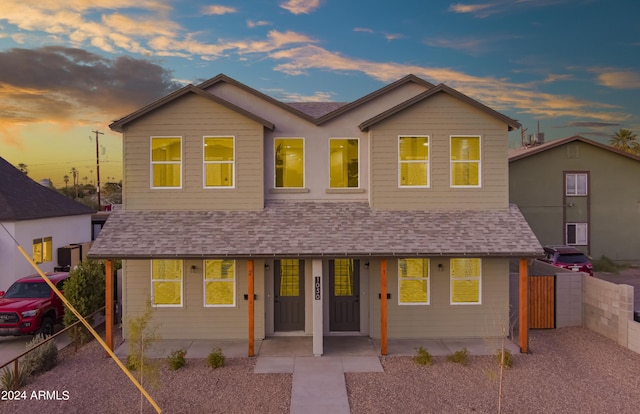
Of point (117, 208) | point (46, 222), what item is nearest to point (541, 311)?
point (117, 208)

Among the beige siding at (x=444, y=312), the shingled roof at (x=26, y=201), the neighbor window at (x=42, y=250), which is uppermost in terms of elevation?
the shingled roof at (x=26, y=201)

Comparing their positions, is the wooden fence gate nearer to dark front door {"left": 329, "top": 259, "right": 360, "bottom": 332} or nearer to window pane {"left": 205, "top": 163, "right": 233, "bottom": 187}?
dark front door {"left": 329, "top": 259, "right": 360, "bottom": 332}

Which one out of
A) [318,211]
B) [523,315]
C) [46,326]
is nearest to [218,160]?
[318,211]

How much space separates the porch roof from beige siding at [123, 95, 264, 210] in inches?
14.4

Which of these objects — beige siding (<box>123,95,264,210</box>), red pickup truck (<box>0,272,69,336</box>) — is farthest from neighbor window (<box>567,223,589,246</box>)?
red pickup truck (<box>0,272,69,336</box>)

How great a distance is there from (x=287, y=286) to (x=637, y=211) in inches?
978

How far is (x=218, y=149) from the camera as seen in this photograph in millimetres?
12453

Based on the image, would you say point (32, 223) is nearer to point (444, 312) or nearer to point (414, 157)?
point (414, 157)

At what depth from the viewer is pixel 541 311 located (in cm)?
1285

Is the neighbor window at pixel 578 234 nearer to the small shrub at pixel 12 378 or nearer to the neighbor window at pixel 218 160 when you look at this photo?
the neighbor window at pixel 218 160

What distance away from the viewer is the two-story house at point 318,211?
475 inches

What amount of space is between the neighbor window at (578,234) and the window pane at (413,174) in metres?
17.7

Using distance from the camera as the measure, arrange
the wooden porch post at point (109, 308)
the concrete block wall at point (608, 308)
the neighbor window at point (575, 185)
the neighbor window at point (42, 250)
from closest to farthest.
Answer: the wooden porch post at point (109, 308) → the concrete block wall at point (608, 308) → the neighbor window at point (42, 250) → the neighbor window at point (575, 185)

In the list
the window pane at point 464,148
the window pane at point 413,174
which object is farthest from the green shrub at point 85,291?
the window pane at point 464,148
